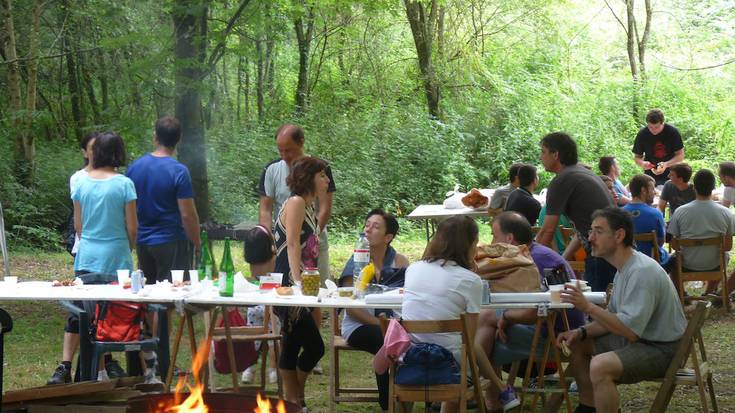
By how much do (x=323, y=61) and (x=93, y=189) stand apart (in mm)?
15987

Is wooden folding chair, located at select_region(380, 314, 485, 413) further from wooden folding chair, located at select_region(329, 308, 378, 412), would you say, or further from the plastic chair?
the plastic chair

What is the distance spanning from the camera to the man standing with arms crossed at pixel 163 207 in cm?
654

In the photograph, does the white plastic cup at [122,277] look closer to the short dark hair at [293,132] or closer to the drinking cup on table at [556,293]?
the short dark hair at [293,132]

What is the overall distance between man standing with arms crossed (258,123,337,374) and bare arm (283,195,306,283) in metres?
0.67

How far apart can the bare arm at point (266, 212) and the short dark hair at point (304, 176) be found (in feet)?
3.19

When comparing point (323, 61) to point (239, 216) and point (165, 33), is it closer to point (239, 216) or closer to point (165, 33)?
point (239, 216)

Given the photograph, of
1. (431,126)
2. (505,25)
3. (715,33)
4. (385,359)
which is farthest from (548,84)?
(385,359)

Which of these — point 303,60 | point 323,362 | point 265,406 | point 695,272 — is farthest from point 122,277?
point 303,60

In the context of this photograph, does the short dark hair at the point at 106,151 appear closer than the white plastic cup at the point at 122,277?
No

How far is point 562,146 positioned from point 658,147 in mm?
4489

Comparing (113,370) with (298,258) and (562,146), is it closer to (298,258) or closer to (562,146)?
(298,258)

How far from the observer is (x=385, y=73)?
20.7 m

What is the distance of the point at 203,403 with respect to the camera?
14.6 ft

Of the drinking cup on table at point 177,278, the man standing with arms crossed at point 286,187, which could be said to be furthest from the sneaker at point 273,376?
the drinking cup on table at point 177,278
